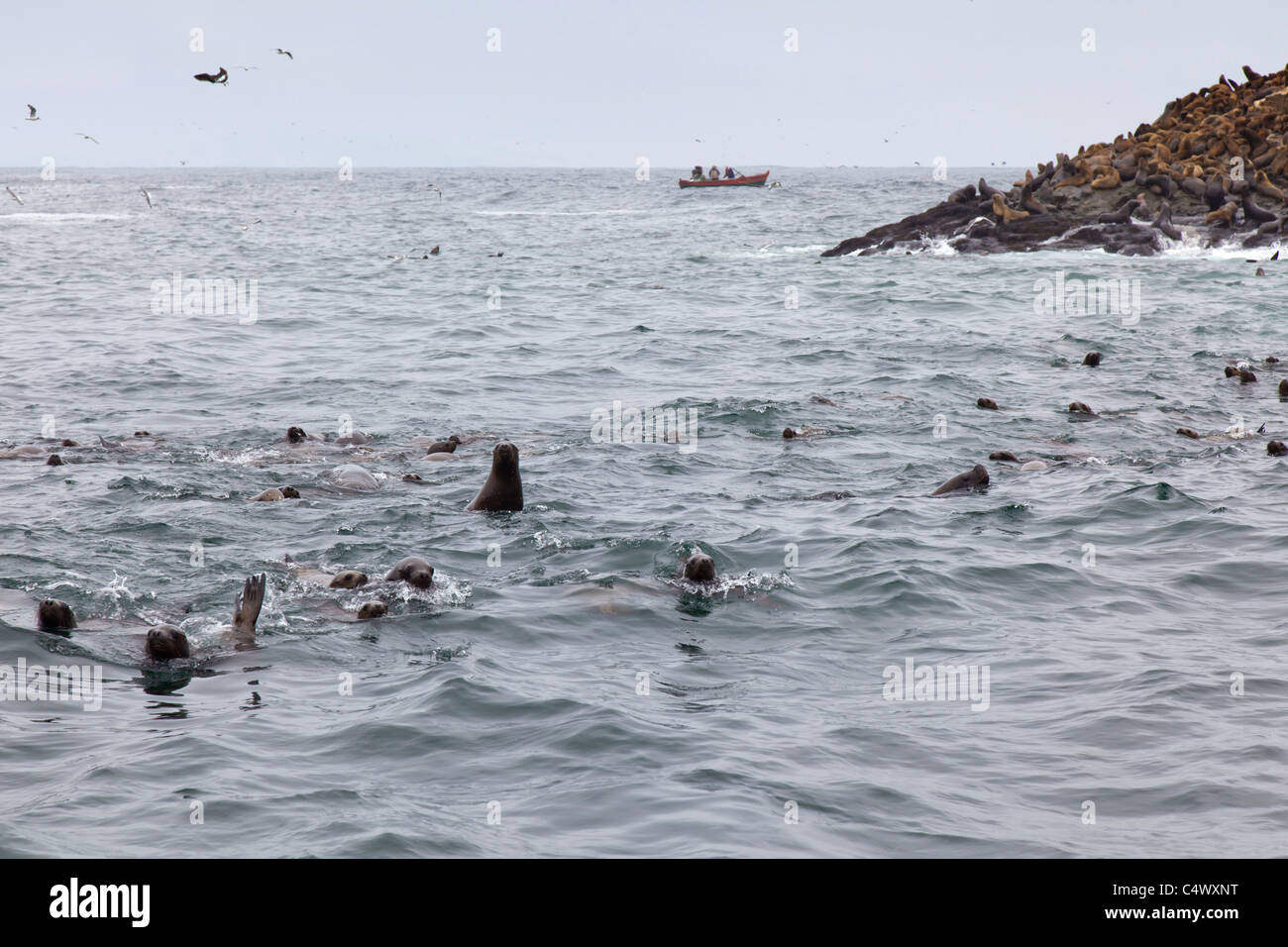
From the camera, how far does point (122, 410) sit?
64.2ft

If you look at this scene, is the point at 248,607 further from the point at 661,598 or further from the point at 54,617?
the point at 661,598

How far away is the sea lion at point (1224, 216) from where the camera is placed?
4031cm

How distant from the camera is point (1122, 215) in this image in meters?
41.6

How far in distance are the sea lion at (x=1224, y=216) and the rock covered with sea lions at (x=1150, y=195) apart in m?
0.03

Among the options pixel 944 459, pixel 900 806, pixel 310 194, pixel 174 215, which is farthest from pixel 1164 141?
pixel 310 194

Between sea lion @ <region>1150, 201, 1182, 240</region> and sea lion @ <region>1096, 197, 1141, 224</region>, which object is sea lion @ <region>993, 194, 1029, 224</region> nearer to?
sea lion @ <region>1096, 197, 1141, 224</region>

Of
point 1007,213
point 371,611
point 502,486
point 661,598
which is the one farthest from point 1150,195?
point 371,611

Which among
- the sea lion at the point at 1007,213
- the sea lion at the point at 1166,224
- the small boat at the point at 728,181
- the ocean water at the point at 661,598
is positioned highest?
the small boat at the point at 728,181

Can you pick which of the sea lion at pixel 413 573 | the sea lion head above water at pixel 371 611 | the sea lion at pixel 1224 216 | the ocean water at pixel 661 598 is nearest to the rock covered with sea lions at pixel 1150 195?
the sea lion at pixel 1224 216

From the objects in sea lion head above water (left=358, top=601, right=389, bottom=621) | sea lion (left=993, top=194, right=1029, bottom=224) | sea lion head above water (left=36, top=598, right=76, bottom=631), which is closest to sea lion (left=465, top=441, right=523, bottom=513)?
sea lion head above water (left=358, top=601, right=389, bottom=621)

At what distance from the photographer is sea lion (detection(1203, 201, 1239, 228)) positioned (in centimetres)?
4031

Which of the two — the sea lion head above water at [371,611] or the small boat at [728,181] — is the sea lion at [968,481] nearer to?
the sea lion head above water at [371,611]
